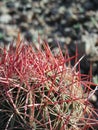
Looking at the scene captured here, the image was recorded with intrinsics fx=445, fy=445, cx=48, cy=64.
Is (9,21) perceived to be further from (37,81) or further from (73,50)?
(37,81)

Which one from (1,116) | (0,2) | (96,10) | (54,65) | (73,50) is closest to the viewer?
(1,116)

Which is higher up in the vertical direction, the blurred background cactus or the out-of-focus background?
the out-of-focus background

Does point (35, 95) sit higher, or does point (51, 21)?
point (51, 21)

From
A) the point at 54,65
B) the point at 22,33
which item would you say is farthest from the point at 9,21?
the point at 54,65

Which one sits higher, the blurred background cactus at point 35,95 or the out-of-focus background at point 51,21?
the out-of-focus background at point 51,21

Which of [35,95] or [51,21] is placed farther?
[51,21]

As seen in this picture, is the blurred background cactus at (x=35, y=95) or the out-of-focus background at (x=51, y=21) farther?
the out-of-focus background at (x=51, y=21)

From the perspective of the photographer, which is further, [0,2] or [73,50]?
[0,2]

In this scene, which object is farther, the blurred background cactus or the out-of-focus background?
the out-of-focus background
